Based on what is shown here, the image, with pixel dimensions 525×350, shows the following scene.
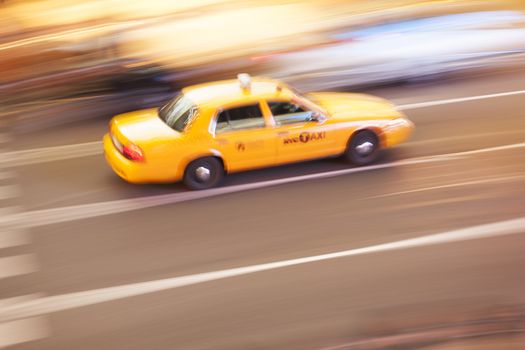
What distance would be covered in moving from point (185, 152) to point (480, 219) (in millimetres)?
3701

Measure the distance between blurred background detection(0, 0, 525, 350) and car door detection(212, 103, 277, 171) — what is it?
442 mm

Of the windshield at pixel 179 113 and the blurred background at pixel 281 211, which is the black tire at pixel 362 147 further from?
the windshield at pixel 179 113

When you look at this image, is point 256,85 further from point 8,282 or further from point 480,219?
point 8,282

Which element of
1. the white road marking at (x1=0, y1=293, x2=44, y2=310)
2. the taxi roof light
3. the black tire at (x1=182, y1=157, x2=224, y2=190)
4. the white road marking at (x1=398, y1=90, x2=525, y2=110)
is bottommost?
the white road marking at (x1=0, y1=293, x2=44, y2=310)

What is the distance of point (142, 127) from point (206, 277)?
8.87 feet

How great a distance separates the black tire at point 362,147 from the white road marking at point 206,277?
2044 millimetres

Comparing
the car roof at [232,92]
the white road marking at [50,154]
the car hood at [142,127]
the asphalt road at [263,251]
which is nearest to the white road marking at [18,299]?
the asphalt road at [263,251]

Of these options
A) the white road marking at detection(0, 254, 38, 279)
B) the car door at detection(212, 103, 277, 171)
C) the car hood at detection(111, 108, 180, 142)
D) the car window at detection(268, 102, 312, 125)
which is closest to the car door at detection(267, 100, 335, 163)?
the car window at detection(268, 102, 312, 125)

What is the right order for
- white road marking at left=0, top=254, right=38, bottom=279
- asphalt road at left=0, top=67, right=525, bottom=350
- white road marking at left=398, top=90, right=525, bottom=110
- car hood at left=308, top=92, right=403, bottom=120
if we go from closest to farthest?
asphalt road at left=0, top=67, right=525, bottom=350 → white road marking at left=0, top=254, right=38, bottom=279 → car hood at left=308, top=92, right=403, bottom=120 → white road marking at left=398, top=90, right=525, bottom=110

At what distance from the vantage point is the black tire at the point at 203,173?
8.31 m

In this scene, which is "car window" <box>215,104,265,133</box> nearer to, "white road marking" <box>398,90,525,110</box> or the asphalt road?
the asphalt road

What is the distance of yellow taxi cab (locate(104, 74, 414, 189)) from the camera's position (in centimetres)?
816

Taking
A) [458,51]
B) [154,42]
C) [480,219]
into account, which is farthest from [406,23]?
[480,219]

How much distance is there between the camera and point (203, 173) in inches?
329
